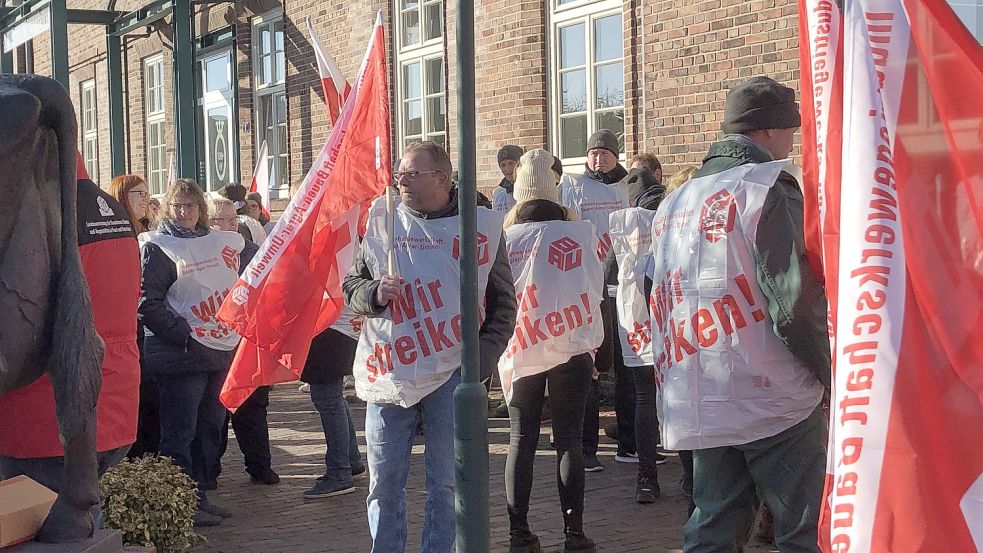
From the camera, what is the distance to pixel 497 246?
498 cm

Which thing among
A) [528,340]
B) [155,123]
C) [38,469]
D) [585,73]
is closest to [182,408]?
[528,340]

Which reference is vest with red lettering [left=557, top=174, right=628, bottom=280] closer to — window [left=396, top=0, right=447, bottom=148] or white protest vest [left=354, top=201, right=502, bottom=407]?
white protest vest [left=354, top=201, right=502, bottom=407]

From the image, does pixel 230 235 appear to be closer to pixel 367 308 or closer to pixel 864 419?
pixel 367 308

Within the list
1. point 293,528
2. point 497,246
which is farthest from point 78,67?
point 497,246

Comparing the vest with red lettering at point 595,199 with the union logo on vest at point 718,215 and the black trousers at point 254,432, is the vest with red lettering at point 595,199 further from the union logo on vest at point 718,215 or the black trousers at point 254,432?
the union logo on vest at point 718,215

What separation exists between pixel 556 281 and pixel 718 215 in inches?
87.1

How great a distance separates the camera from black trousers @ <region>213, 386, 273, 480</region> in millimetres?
7688

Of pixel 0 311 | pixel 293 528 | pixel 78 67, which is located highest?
pixel 78 67

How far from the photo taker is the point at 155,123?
21.7 metres

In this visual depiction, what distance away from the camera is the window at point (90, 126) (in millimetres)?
24500

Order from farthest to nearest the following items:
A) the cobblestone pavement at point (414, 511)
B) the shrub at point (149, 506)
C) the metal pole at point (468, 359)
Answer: the cobblestone pavement at point (414, 511) → the shrub at point (149, 506) → the metal pole at point (468, 359)

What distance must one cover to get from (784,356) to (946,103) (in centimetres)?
126

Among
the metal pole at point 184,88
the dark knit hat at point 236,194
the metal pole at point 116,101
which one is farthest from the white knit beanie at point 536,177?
the metal pole at point 116,101

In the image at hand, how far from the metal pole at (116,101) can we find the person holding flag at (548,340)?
15.8 meters
